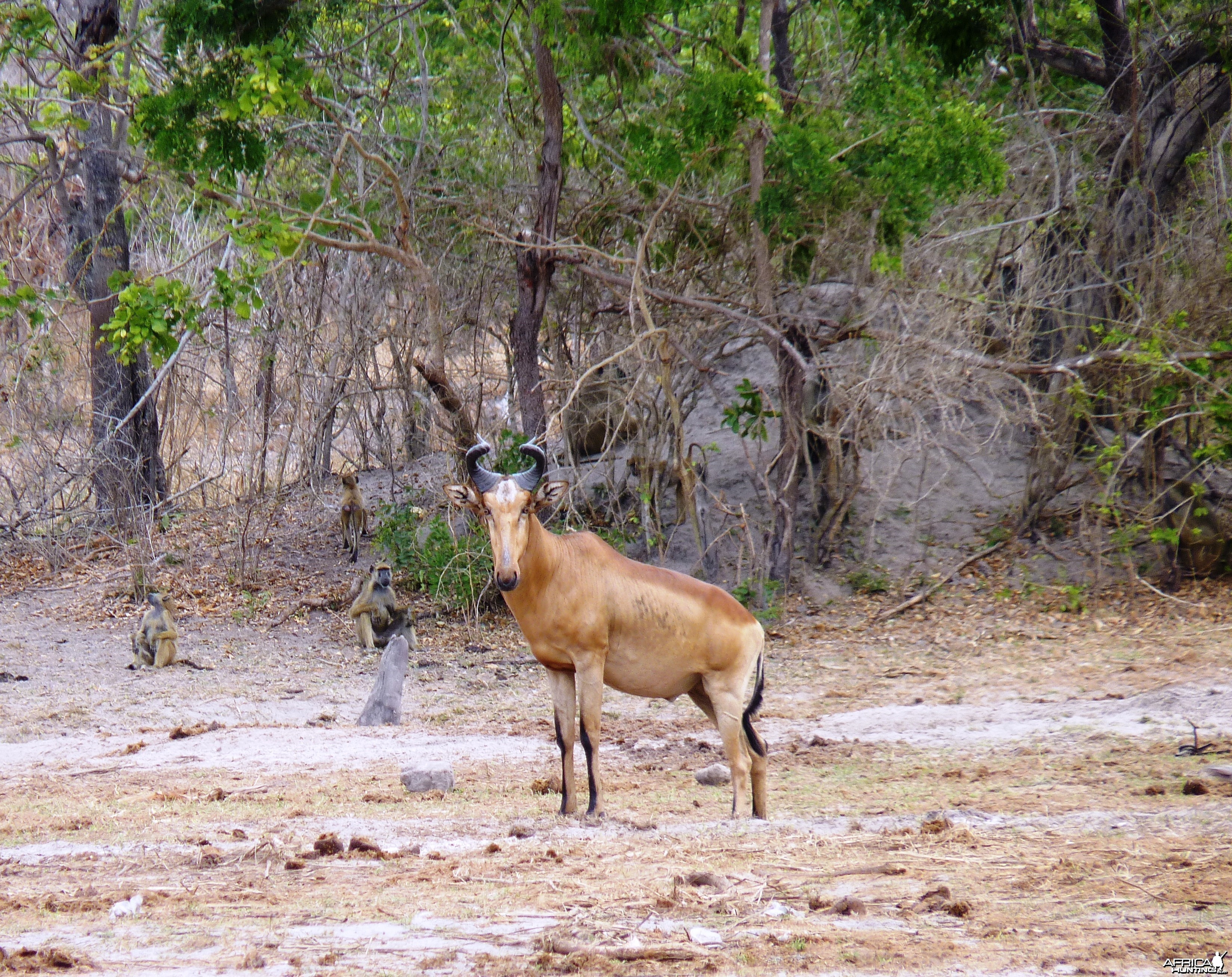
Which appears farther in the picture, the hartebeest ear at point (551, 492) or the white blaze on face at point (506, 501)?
the hartebeest ear at point (551, 492)

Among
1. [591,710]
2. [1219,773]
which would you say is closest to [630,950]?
[591,710]

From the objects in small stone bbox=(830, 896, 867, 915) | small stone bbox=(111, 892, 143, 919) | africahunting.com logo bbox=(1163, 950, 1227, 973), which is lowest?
small stone bbox=(111, 892, 143, 919)

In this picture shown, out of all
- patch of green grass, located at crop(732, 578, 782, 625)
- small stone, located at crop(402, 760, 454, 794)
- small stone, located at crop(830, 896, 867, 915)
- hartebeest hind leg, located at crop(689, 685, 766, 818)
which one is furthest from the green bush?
small stone, located at crop(830, 896, 867, 915)

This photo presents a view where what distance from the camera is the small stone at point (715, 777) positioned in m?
8.16

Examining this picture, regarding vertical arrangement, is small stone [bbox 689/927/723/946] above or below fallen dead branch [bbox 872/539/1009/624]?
below

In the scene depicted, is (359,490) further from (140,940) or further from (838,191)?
(140,940)

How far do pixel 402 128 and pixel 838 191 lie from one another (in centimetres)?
532

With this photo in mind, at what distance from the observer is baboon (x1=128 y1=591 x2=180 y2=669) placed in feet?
40.5

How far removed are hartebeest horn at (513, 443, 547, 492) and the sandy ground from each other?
6.18 ft

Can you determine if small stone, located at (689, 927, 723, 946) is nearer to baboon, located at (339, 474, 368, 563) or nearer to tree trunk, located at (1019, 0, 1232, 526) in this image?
tree trunk, located at (1019, 0, 1232, 526)

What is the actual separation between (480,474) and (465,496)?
221 millimetres

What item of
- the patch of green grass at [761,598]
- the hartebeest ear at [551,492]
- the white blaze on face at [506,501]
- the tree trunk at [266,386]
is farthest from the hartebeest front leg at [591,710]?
the tree trunk at [266,386]

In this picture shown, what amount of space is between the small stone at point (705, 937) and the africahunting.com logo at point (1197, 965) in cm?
150

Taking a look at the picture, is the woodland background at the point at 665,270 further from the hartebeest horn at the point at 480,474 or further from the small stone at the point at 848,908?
the small stone at the point at 848,908
